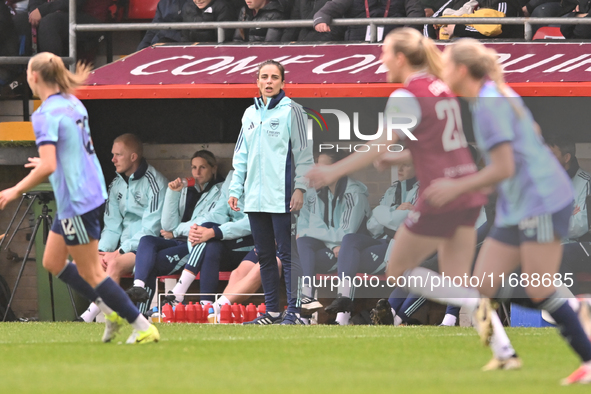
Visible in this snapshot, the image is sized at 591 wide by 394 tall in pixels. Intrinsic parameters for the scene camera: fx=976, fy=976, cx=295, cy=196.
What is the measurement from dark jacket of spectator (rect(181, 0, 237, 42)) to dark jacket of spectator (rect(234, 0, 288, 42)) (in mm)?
124

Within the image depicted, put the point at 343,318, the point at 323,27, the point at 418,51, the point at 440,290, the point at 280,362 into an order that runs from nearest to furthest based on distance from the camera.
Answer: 1. the point at 440,290
2. the point at 280,362
3. the point at 418,51
4. the point at 343,318
5. the point at 323,27

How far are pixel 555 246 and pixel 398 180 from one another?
165 inches

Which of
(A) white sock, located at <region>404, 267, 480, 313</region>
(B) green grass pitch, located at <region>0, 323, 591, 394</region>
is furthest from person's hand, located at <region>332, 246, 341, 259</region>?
(A) white sock, located at <region>404, 267, 480, 313</region>

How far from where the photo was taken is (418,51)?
557 cm

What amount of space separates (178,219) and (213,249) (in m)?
0.84

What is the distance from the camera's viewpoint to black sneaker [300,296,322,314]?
8.54 m

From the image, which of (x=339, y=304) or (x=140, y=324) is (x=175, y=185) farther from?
(x=140, y=324)

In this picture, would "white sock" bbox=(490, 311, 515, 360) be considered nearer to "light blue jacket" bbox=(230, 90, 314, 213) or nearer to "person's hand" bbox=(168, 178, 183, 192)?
"light blue jacket" bbox=(230, 90, 314, 213)

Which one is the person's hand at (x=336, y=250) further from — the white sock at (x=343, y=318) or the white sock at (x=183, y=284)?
the white sock at (x=183, y=284)

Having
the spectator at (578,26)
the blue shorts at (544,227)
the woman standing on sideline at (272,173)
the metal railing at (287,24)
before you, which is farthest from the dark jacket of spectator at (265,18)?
the blue shorts at (544,227)

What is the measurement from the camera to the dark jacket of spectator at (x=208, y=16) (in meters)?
10.7

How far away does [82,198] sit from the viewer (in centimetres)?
597

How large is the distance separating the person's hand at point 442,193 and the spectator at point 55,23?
23.2 feet

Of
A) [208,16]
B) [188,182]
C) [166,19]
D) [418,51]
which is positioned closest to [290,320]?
→ [188,182]
